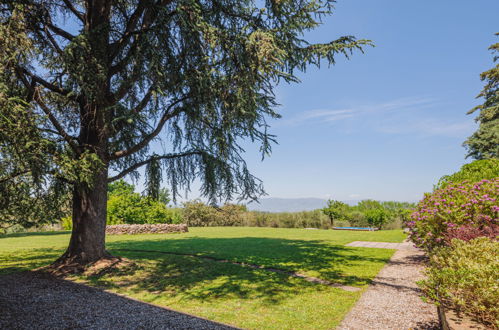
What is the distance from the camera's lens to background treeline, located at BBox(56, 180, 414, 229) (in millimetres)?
22328

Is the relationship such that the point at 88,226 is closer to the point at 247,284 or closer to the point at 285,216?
the point at 247,284

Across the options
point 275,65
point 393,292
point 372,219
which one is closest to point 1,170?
point 275,65

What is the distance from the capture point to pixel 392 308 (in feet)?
15.3

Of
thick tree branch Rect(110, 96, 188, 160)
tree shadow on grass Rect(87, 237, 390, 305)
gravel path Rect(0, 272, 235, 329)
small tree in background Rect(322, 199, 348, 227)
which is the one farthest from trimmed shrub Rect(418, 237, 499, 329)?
small tree in background Rect(322, 199, 348, 227)

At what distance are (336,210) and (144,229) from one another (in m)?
17.4

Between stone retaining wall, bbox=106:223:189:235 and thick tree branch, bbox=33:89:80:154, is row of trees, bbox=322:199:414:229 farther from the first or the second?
thick tree branch, bbox=33:89:80:154

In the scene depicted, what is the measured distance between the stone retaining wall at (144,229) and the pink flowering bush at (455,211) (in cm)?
1614

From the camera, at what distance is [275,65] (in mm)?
6504

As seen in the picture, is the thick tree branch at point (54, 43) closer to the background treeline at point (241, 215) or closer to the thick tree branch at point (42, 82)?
the thick tree branch at point (42, 82)

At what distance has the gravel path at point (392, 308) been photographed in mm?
3987

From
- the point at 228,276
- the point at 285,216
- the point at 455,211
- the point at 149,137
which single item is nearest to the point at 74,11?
the point at 149,137

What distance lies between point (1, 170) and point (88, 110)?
8.74 feet

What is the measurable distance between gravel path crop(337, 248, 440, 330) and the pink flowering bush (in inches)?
59.6

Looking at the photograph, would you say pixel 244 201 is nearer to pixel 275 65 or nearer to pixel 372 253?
pixel 275 65
